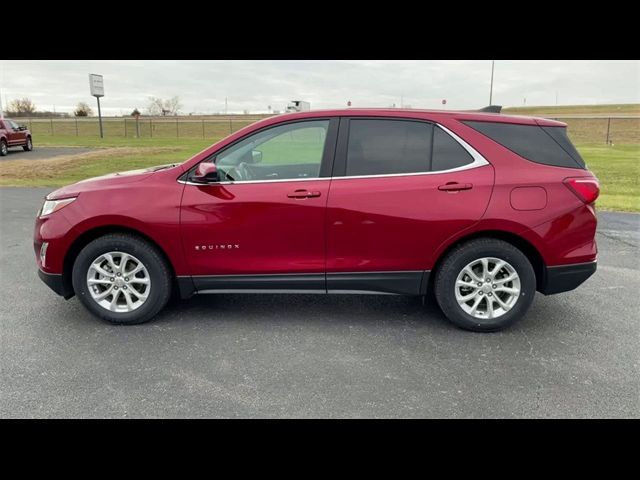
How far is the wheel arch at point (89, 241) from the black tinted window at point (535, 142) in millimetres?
2737

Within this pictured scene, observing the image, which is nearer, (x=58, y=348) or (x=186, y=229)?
(x=58, y=348)

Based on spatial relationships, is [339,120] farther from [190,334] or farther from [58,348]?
[58,348]

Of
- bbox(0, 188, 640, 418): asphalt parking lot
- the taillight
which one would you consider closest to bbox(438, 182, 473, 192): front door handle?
the taillight

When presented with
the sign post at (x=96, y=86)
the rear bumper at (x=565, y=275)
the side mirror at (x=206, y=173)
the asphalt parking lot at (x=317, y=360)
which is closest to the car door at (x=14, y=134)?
the sign post at (x=96, y=86)

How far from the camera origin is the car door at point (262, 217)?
368 centimetres

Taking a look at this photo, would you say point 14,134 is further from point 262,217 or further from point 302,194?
point 302,194

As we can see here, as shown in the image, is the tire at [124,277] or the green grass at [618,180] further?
the green grass at [618,180]

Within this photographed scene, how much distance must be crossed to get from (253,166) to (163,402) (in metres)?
2.00

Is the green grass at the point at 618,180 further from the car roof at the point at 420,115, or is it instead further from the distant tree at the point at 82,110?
the distant tree at the point at 82,110

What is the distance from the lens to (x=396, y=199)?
143 inches

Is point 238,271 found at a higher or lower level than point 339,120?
lower

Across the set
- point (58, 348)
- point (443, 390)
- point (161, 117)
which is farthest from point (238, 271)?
point (161, 117)

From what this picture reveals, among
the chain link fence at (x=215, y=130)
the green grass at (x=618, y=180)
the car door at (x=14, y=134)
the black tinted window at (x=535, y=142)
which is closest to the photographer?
the black tinted window at (x=535, y=142)

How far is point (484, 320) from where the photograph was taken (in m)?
3.76
